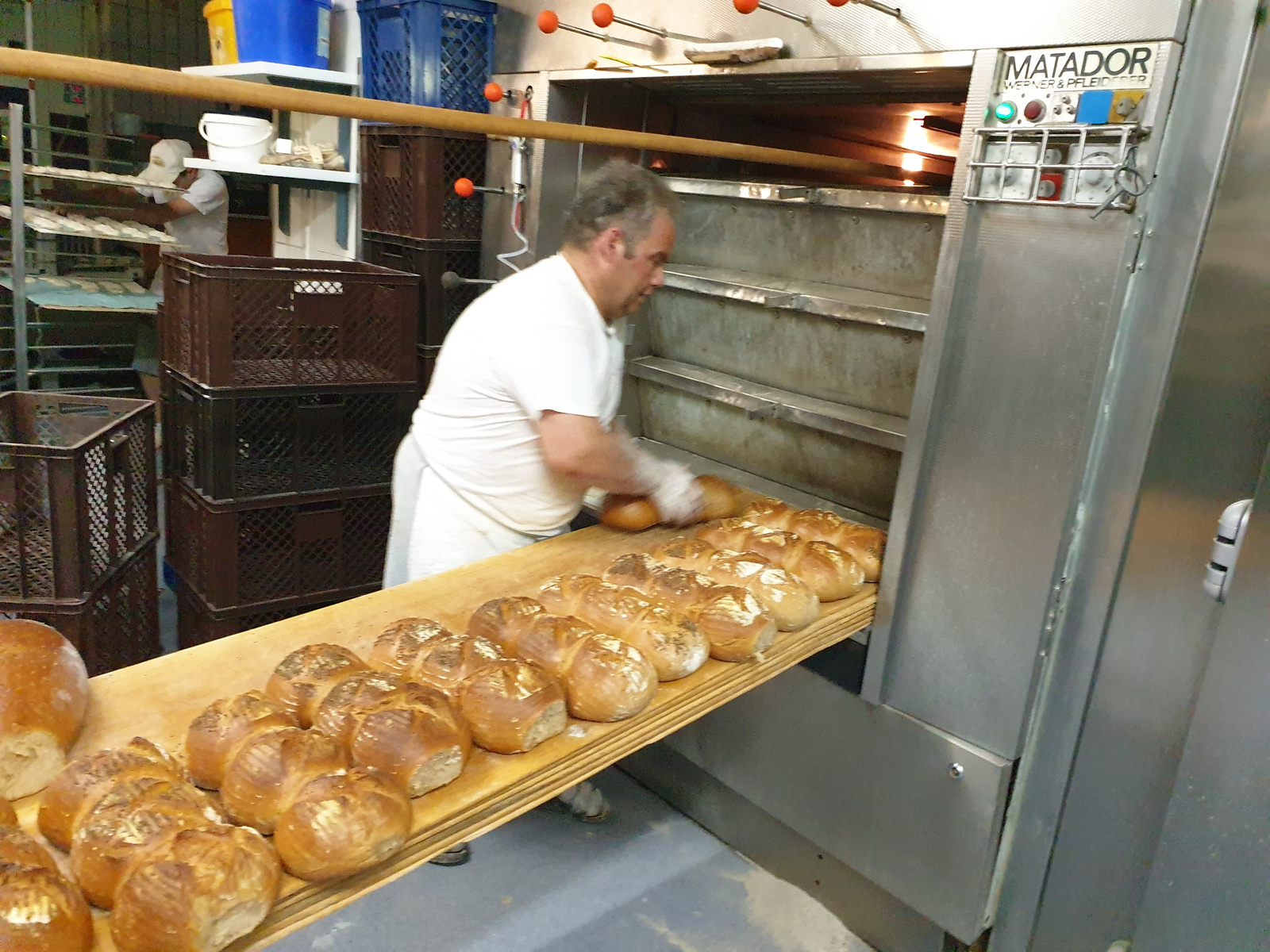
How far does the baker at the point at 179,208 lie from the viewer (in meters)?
4.57

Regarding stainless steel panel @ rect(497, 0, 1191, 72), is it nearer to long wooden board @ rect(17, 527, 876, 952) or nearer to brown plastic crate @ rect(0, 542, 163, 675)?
long wooden board @ rect(17, 527, 876, 952)

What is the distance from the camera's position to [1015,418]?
62.7 inches

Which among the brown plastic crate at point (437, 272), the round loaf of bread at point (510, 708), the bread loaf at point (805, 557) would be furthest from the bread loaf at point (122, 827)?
the brown plastic crate at point (437, 272)

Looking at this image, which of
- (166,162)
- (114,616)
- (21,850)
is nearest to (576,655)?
(21,850)

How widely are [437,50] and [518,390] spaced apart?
1598 mm

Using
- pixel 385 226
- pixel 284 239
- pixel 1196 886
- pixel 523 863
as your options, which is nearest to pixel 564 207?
pixel 385 226

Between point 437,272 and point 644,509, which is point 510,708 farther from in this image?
point 437,272

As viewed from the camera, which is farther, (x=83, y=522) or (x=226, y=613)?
(x=226, y=613)

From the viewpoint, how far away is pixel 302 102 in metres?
1.28

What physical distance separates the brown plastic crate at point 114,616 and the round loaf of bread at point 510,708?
121 cm

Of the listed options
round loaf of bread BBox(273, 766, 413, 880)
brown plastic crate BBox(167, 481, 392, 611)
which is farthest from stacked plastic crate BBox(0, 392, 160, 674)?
round loaf of bread BBox(273, 766, 413, 880)

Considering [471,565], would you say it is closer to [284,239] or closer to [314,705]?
[314,705]

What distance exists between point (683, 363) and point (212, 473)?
4.41ft

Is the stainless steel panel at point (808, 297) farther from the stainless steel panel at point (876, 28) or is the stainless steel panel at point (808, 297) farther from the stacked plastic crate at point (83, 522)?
the stacked plastic crate at point (83, 522)
